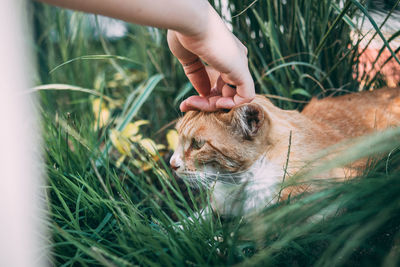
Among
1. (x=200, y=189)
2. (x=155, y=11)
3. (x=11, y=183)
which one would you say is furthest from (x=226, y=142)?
(x=11, y=183)

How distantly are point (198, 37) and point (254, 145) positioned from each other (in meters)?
0.42

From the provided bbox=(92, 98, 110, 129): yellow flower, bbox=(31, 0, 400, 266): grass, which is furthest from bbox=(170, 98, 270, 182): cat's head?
bbox=(92, 98, 110, 129): yellow flower

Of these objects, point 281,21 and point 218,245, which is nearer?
point 218,245


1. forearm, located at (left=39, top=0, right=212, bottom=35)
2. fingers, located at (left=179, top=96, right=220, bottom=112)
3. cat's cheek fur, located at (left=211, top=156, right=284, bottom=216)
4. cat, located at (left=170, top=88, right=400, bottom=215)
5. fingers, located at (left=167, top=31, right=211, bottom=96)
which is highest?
forearm, located at (left=39, top=0, right=212, bottom=35)

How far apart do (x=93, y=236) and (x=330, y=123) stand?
914 mm

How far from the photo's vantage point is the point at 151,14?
632 mm

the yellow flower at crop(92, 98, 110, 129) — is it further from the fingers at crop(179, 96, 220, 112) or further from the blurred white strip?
the blurred white strip

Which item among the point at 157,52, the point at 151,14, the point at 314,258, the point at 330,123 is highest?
the point at 151,14

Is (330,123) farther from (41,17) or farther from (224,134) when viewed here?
(41,17)

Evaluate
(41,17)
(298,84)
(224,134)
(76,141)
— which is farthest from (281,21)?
(41,17)

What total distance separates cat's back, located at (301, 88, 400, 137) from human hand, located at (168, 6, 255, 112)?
1.31 feet

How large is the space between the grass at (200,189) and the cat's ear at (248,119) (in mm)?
250

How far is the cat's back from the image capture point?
1079 mm

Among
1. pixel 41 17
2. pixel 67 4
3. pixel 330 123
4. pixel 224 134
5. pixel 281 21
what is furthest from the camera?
pixel 41 17
